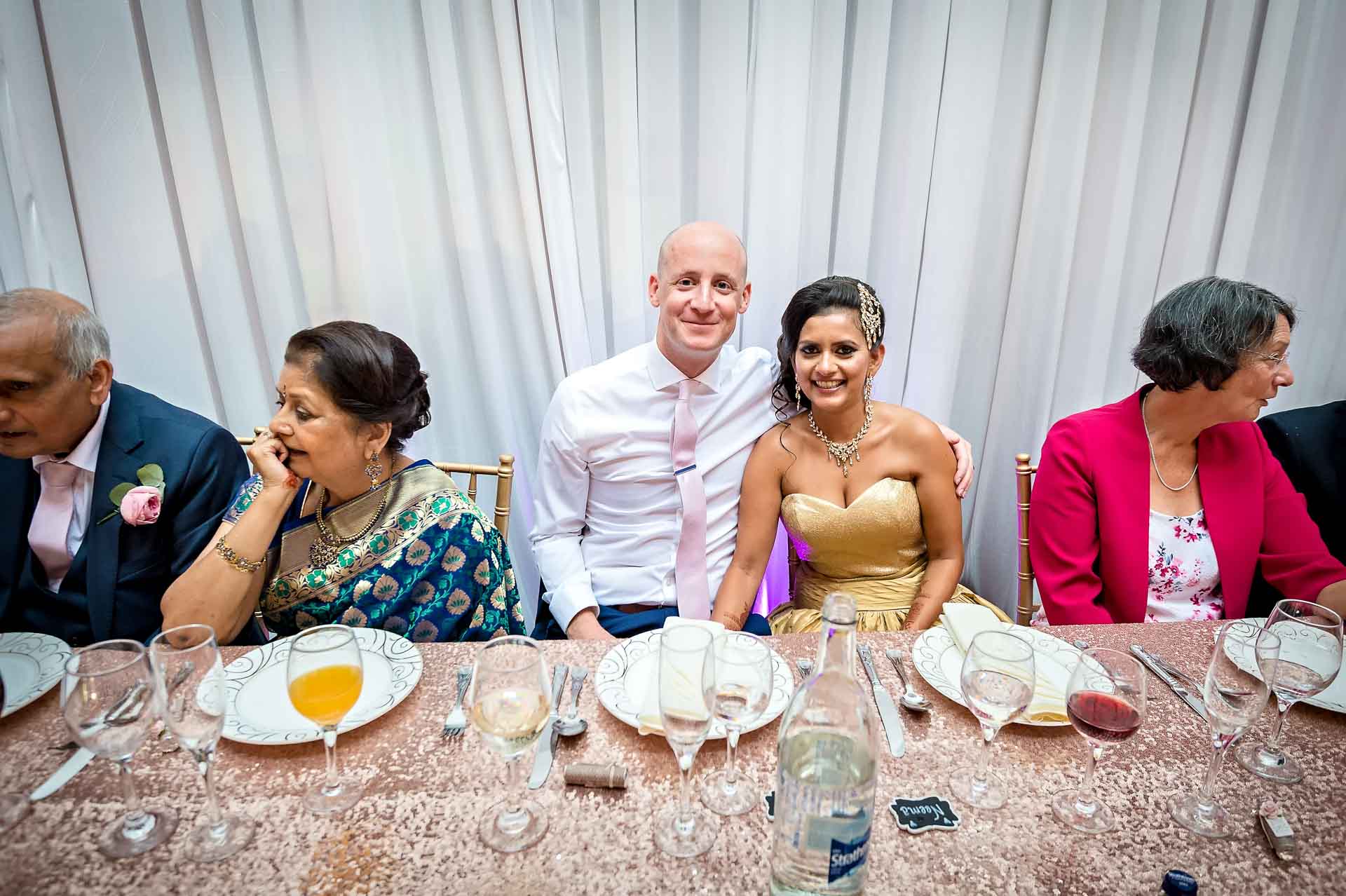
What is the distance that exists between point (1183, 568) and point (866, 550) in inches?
30.0

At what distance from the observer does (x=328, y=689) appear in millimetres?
844

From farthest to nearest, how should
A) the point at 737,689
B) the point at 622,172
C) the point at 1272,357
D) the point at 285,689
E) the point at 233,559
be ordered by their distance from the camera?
the point at 622,172, the point at 1272,357, the point at 233,559, the point at 285,689, the point at 737,689

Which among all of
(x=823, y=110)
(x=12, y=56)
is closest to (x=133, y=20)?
(x=12, y=56)

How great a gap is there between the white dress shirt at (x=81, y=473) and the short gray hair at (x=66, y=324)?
0.11 m

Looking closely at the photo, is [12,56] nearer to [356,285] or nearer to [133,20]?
[133,20]

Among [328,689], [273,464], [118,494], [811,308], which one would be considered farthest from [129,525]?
[811,308]

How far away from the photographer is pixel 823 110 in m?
2.12

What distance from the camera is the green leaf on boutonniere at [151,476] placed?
1449 millimetres

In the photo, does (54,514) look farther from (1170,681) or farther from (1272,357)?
(1272,357)

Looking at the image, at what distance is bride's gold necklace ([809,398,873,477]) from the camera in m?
1.87

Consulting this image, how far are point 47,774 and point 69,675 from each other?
24cm

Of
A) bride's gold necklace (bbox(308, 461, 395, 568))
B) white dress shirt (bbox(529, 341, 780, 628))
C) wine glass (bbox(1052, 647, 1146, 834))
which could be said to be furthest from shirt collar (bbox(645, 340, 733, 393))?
wine glass (bbox(1052, 647, 1146, 834))

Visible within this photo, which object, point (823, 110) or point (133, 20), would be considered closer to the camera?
point (133, 20)

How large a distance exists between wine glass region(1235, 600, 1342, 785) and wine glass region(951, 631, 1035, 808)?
37 cm
